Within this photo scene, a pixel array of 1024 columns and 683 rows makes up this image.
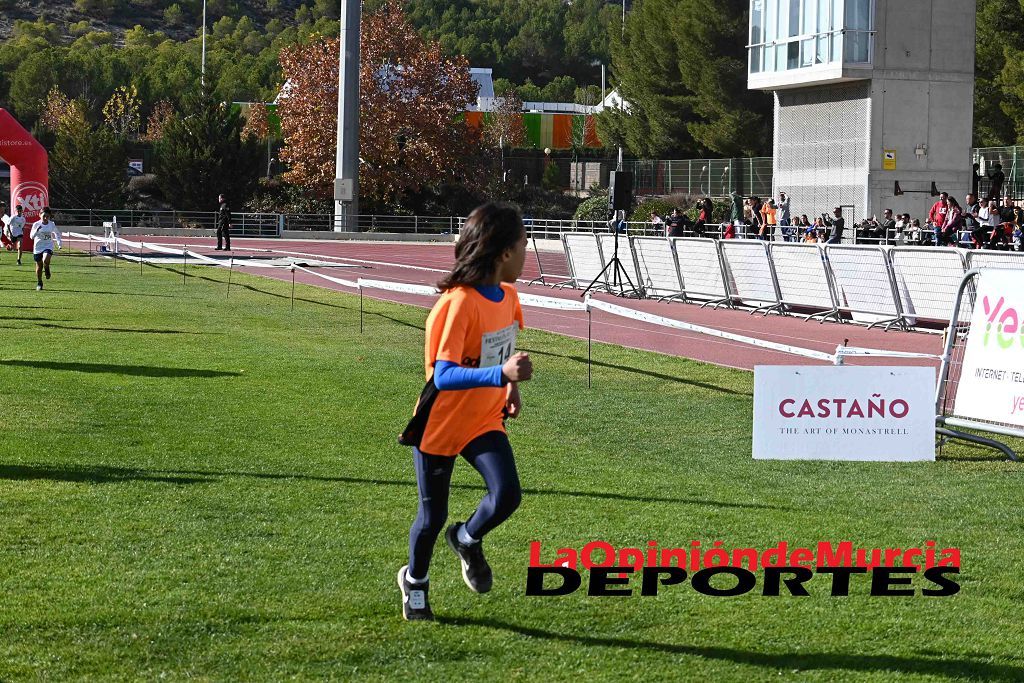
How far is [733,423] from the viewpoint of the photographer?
456 inches

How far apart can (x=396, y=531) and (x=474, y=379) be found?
8.38ft

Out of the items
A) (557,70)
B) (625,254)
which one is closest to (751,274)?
(625,254)

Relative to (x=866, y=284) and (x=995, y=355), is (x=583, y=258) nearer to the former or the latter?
(x=866, y=284)

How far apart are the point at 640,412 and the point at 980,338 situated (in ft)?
10.4

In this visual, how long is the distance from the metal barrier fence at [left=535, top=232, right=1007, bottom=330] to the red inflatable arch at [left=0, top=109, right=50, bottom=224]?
25179 millimetres

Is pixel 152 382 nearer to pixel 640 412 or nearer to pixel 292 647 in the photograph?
pixel 640 412

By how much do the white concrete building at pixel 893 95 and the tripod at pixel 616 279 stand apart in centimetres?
1761

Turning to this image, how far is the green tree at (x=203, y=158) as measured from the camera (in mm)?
66250

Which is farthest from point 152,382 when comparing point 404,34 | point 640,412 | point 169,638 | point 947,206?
point 404,34

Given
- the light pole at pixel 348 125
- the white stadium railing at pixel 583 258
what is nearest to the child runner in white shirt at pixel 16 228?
the white stadium railing at pixel 583 258

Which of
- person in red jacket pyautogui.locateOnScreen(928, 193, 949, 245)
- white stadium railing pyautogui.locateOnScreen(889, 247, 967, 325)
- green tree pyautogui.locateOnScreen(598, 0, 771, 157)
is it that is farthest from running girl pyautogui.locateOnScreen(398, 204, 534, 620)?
green tree pyautogui.locateOnScreen(598, 0, 771, 157)

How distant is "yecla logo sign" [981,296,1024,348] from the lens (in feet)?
31.9

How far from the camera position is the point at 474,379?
509cm

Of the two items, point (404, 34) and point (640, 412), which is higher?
point (404, 34)
